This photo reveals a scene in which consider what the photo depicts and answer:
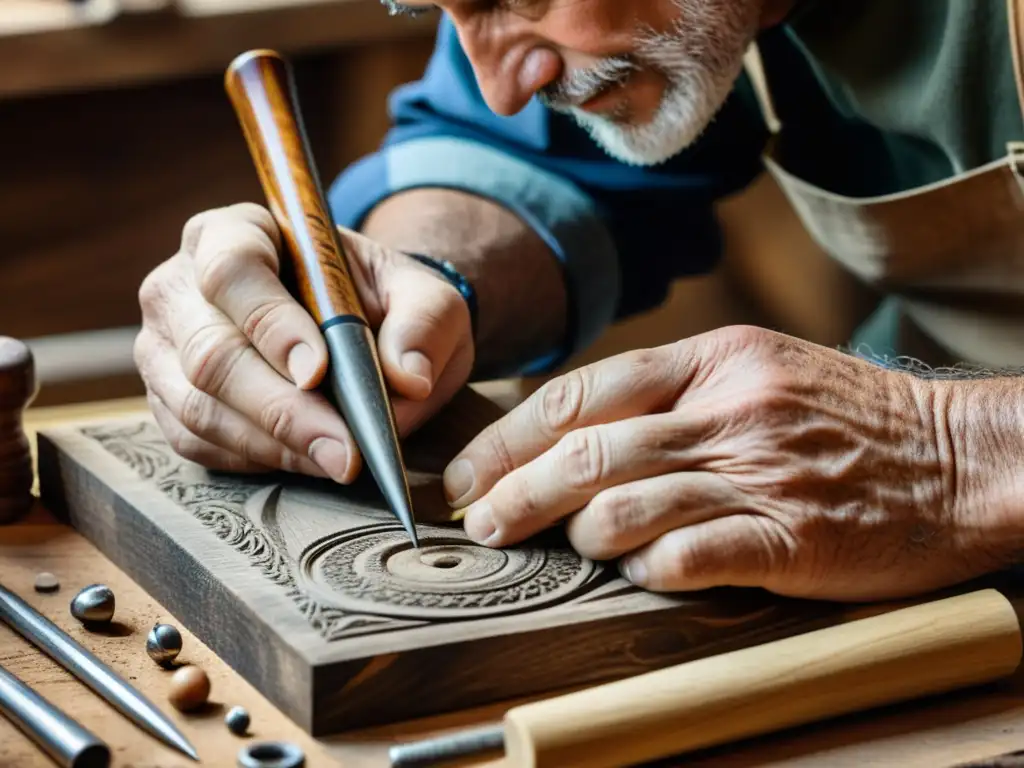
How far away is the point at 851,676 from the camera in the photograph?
1098 millimetres

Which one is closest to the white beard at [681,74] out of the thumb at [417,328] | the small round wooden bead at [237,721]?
the thumb at [417,328]

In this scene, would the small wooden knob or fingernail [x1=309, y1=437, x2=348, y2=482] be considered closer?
fingernail [x1=309, y1=437, x2=348, y2=482]

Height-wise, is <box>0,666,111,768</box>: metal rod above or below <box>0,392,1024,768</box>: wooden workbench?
above

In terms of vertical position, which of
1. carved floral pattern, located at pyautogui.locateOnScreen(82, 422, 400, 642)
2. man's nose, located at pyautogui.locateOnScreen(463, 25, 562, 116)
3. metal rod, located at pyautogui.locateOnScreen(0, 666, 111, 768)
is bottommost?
metal rod, located at pyautogui.locateOnScreen(0, 666, 111, 768)

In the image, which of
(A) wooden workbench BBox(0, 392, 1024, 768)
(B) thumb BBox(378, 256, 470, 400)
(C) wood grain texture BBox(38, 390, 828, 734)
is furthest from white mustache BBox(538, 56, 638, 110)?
(A) wooden workbench BBox(0, 392, 1024, 768)

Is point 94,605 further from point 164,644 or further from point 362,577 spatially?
point 362,577

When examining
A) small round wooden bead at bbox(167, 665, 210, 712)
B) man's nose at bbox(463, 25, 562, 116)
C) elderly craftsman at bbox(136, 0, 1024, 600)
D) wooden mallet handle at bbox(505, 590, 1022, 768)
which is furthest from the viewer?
man's nose at bbox(463, 25, 562, 116)

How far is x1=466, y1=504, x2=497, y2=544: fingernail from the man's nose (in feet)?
1.92

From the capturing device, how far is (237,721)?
109cm

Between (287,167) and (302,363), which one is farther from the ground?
(287,167)

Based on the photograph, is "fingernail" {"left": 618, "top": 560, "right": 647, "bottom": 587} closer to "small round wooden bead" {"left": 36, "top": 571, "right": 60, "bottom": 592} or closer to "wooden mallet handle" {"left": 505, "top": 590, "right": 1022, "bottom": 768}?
"wooden mallet handle" {"left": 505, "top": 590, "right": 1022, "bottom": 768}

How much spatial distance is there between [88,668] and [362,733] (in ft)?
0.83

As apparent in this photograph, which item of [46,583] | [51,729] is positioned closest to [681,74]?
[46,583]

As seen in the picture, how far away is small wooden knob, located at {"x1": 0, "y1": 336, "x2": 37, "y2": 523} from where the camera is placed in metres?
1.50
